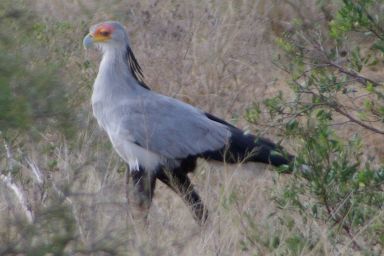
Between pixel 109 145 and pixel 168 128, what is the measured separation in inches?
18.2

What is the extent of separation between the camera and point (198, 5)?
→ 29.2ft

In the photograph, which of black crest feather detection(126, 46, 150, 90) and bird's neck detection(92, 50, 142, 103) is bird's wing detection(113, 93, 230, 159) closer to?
bird's neck detection(92, 50, 142, 103)

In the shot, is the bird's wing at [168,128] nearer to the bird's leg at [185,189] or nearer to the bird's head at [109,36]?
the bird's leg at [185,189]

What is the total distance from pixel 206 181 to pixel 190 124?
0.38 metres

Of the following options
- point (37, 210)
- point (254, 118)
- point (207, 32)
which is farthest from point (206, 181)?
point (37, 210)

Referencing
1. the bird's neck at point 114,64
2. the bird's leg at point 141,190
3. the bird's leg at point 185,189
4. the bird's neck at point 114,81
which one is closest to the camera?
the bird's leg at point 185,189

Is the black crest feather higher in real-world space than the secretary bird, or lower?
higher

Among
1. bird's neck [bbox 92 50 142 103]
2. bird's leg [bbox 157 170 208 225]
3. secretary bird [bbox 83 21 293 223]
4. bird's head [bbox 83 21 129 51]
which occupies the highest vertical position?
bird's head [bbox 83 21 129 51]

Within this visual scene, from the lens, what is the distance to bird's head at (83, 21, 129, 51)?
22.4 feet

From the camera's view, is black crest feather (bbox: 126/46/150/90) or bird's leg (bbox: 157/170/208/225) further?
black crest feather (bbox: 126/46/150/90)

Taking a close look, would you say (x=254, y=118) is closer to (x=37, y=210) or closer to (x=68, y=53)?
(x=37, y=210)

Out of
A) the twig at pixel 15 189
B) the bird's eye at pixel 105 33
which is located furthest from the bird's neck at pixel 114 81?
the twig at pixel 15 189

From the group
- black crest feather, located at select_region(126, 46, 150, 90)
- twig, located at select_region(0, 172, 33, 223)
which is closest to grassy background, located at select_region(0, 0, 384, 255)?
twig, located at select_region(0, 172, 33, 223)

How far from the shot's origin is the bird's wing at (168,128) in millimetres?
6277
